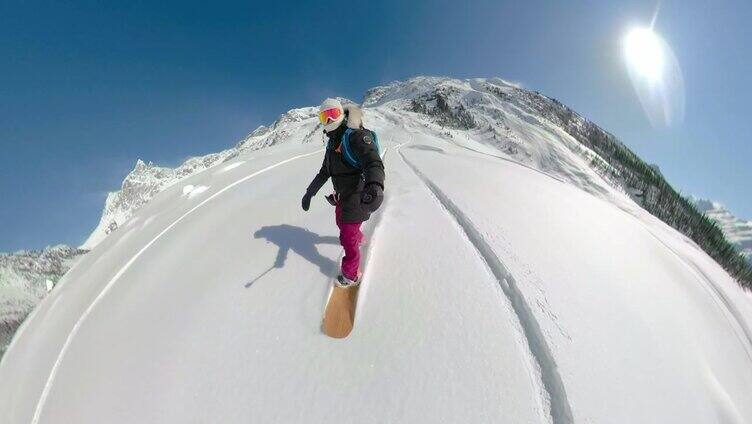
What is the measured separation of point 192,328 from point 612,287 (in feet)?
20.1

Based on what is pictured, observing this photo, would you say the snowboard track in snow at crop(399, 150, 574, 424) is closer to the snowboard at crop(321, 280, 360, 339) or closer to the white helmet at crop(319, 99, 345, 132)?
the snowboard at crop(321, 280, 360, 339)

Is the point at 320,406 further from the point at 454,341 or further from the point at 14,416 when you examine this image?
the point at 14,416

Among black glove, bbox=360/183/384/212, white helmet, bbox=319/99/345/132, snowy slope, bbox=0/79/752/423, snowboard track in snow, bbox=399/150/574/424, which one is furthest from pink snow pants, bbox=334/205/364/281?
snowboard track in snow, bbox=399/150/574/424

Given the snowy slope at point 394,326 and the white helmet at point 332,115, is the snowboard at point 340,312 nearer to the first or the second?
the snowy slope at point 394,326

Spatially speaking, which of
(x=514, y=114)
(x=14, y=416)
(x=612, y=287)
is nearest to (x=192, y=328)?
(x=14, y=416)

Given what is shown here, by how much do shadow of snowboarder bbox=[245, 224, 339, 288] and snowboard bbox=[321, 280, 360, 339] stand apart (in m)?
0.52

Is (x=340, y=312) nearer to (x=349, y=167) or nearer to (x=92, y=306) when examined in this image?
(x=349, y=167)

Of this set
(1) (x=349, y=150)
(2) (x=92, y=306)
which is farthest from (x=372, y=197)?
(2) (x=92, y=306)

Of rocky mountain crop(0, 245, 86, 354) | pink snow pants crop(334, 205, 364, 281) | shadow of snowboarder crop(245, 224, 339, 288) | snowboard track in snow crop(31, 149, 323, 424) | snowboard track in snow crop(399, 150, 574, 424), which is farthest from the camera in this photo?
rocky mountain crop(0, 245, 86, 354)

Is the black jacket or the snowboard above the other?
the black jacket

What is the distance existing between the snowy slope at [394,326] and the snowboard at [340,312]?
115 millimetres

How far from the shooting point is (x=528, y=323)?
418cm

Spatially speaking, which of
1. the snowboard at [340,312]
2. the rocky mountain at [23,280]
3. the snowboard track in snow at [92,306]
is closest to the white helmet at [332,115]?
the snowboard at [340,312]

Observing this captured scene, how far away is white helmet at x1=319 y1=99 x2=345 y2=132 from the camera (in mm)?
4668
